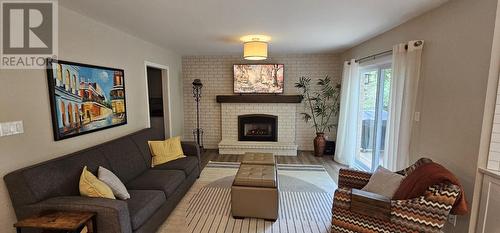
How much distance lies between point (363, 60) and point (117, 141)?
4.06 metres

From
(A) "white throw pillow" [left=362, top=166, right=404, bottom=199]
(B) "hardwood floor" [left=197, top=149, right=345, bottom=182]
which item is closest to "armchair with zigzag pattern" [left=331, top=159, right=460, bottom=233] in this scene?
(A) "white throw pillow" [left=362, top=166, right=404, bottom=199]

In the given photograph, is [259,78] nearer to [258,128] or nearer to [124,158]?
[258,128]

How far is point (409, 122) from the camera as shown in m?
2.66

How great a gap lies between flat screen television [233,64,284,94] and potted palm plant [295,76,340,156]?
50cm

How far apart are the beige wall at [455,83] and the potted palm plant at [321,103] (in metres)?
2.71

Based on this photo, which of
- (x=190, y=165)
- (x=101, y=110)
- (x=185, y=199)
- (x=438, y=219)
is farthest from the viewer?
(x=190, y=165)

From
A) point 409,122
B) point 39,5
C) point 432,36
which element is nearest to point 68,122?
point 39,5

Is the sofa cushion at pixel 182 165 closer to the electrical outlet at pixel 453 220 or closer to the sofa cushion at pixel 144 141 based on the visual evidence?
the sofa cushion at pixel 144 141

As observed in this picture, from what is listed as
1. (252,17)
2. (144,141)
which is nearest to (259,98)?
(144,141)

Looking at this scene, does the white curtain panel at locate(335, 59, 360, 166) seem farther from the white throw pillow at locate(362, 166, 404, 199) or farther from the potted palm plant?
the white throw pillow at locate(362, 166, 404, 199)

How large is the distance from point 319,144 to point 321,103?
100cm

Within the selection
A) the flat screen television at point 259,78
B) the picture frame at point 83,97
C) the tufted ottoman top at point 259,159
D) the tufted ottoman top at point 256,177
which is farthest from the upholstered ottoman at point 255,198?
the flat screen television at point 259,78

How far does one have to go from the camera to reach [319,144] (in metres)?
5.21

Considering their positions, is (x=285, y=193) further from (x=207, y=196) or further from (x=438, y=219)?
(x=438, y=219)
